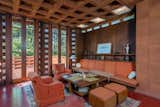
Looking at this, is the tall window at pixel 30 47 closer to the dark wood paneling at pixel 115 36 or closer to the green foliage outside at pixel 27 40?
the green foliage outside at pixel 27 40

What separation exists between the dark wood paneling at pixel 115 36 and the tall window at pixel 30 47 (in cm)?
314

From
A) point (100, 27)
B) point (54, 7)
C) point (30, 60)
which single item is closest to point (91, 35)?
point (100, 27)

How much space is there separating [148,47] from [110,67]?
1.79 m

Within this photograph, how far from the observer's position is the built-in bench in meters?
3.59

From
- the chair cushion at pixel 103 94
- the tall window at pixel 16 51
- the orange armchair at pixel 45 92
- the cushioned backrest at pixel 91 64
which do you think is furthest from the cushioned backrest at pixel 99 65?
the tall window at pixel 16 51

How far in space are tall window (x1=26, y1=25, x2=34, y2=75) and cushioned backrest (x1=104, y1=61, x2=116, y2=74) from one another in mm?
3542

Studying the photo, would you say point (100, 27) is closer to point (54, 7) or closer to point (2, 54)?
point (54, 7)

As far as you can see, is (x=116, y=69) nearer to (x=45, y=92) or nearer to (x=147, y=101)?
(x=147, y=101)

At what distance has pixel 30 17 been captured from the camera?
4879 mm

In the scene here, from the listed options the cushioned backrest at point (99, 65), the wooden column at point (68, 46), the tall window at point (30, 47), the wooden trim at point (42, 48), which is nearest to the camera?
the tall window at point (30, 47)

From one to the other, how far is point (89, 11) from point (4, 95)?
408 cm

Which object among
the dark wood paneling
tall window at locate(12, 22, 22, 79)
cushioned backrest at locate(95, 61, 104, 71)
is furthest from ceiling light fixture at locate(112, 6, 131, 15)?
tall window at locate(12, 22, 22, 79)

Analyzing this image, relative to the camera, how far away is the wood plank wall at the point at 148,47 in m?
3.16

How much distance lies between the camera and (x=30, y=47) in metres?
5.06
